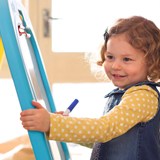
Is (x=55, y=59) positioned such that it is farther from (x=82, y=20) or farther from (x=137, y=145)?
(x=137, y=145)

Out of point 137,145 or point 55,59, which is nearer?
point 137,145

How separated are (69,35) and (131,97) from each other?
40.5 inches

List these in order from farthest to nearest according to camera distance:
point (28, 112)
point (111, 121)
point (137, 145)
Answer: point (137, 145), point (111, 121), point (28, 112)

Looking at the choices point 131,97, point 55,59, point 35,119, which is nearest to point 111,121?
point 131,97

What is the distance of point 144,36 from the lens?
1.20 metres

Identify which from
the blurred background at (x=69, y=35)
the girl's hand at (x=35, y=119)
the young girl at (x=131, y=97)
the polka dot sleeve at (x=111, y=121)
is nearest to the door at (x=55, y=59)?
the blurred background at (x=69, y=35)

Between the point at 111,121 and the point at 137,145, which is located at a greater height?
the point at 111,121

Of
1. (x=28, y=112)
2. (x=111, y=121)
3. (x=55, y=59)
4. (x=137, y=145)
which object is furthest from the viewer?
(x=55, y=59)

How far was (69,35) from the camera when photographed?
6.86 feet

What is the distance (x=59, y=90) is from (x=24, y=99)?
48.1 inches

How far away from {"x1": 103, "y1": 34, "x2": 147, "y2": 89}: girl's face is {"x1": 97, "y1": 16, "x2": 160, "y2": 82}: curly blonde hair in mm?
16

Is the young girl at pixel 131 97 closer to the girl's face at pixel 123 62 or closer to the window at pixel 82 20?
the girl's face at pixel 123 62

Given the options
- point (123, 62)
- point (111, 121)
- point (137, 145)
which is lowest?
point (137, 145)

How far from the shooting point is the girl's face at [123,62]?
1175 mm
